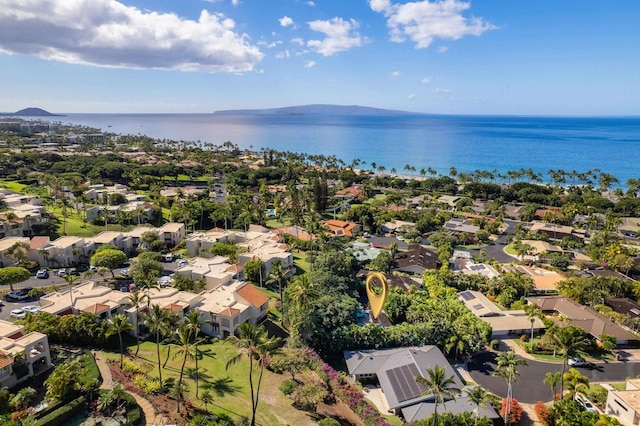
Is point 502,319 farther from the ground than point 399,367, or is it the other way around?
point 399,367

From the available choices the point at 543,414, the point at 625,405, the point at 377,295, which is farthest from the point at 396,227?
the point at 625,405

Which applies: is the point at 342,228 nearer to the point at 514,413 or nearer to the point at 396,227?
the point at 396,227

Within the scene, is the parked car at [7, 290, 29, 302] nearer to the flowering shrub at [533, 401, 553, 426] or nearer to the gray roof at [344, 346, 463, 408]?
the gray roof at [344, 346, 463, 408]

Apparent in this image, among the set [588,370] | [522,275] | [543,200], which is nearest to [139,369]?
[588,370]

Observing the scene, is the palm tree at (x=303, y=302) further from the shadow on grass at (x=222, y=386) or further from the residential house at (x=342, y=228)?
the residential house at (x=342, y=228)

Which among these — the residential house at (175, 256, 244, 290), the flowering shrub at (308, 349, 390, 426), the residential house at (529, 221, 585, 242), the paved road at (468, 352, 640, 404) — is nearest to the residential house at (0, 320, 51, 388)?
the residential house at (175, 256, 244, 290)

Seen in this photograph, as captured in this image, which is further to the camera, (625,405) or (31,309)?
(31,309)

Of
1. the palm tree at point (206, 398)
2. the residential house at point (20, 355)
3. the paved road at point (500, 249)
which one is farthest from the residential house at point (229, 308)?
the paved road at point (500, 249)

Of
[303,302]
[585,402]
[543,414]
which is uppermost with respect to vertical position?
[303,302]
